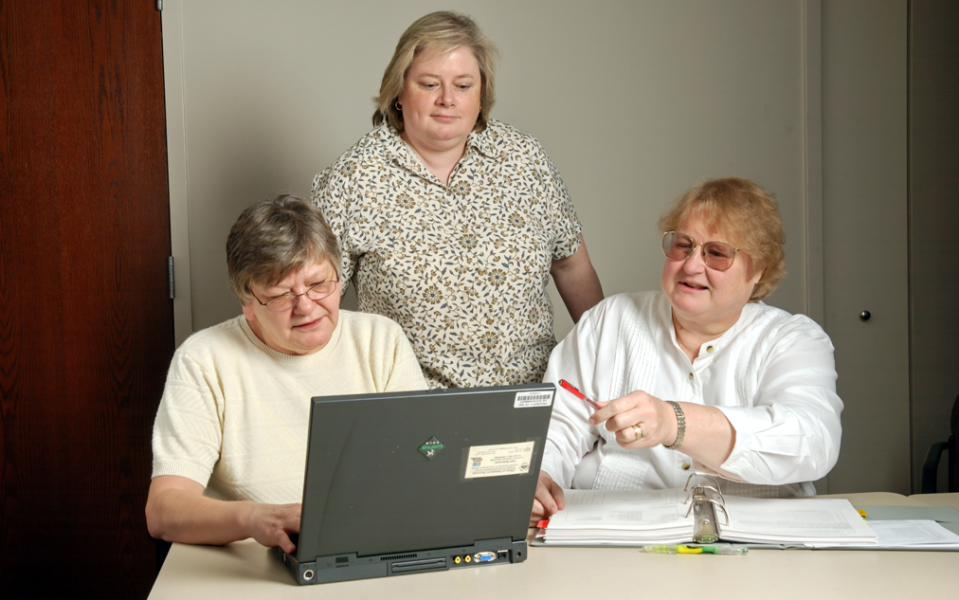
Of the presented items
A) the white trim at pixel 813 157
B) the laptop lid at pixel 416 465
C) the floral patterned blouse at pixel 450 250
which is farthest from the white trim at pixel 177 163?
the white trim at pixel 813 157

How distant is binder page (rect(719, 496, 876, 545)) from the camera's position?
1.41 meters

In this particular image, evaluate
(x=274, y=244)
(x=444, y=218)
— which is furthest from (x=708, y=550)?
(x=444, y=218)

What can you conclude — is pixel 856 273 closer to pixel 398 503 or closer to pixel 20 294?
pixel 398 503

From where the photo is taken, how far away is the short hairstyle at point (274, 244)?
160 centimetres

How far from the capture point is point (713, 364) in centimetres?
186

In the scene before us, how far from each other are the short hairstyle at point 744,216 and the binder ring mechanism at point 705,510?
54 cm

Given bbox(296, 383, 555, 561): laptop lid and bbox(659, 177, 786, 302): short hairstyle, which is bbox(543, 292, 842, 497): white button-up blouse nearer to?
bbox(659, 177, 786, 302): short hairstyle

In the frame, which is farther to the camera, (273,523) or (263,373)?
(263,373)

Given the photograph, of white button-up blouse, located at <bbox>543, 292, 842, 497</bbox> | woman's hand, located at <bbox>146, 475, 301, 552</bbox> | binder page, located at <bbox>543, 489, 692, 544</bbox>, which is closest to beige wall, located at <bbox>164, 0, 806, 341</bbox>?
white button-up blouse, located at <bbox>543, 292, 842, 497</bbox>

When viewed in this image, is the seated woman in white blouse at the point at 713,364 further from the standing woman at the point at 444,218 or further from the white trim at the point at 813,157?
the white trim at the point at 813,157

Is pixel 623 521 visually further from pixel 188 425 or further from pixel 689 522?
pixel 188 425

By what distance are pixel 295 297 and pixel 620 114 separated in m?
1.81

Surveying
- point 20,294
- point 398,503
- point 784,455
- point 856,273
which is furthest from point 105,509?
point 856,273

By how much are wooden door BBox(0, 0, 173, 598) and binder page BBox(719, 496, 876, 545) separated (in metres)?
1.98
